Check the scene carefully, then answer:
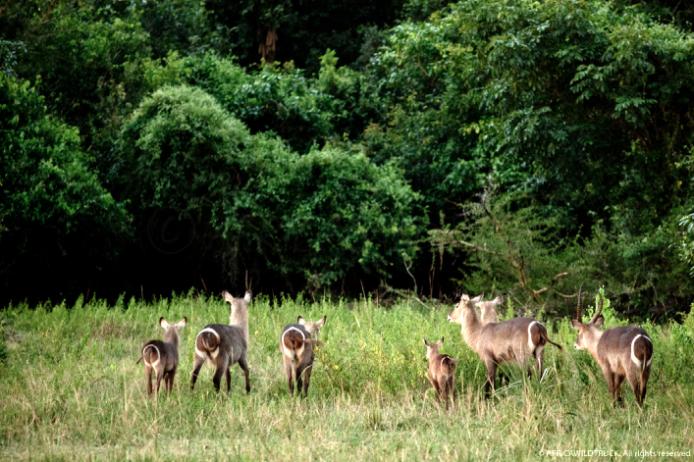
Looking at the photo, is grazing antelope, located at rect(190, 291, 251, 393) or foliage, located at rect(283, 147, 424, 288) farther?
foliage, located at rect(283, 147, 424, 288)

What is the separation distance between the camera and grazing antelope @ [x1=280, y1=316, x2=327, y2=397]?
28.3 ft

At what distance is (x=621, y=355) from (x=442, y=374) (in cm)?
141

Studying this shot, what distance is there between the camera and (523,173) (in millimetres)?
16734

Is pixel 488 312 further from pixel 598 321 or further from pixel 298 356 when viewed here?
pixel 298 356

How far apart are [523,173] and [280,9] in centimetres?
730

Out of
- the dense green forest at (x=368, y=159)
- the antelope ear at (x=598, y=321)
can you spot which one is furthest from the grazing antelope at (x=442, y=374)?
the dense green forest at (x=368, y=159)

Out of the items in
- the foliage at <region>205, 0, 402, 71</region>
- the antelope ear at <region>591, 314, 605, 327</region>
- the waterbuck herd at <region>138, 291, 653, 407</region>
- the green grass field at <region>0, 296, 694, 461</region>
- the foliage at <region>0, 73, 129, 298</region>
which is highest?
the foliage at <region>205, 0, 402, 71</region>

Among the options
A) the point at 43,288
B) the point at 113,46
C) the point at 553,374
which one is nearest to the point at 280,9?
the point at 113,46

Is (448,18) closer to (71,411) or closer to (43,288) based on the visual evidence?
(43,288)

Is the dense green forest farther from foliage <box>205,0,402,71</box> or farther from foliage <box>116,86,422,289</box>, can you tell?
foliage <box>205,0,402,71</box>

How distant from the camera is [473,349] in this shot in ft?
30.5

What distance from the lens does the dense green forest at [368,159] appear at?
13.8 metres

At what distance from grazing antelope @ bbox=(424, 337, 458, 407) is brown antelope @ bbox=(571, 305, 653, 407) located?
1.18 metres

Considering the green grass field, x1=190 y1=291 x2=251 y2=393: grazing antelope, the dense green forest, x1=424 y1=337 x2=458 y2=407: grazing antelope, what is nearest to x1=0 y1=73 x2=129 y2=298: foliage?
the dense green forest
